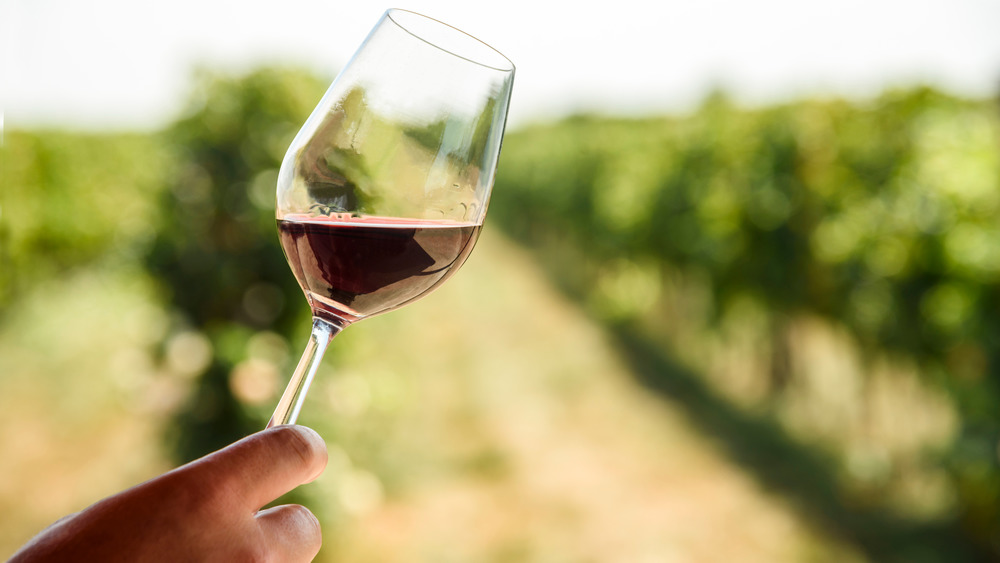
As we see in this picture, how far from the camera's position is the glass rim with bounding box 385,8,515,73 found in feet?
2.79

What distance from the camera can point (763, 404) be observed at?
6559 millimetres

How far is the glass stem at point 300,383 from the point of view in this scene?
75cm

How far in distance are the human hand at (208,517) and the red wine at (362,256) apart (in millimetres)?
203

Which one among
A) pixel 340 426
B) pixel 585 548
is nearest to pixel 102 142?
pixel 340 426

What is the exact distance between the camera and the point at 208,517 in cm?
59

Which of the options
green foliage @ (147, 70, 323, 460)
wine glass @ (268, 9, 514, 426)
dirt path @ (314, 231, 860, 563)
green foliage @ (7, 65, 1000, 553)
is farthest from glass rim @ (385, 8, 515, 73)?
dirt path @ (314, 231, 860, 563)

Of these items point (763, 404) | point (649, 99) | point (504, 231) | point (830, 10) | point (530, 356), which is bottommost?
point (504, 231)

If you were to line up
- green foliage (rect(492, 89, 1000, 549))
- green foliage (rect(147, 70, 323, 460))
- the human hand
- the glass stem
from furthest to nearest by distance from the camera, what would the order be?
green foliage (rect(492, 89, 1000, 549))
green foliage (rect(147, 70, 323, 460))
the glass stem
the human hand

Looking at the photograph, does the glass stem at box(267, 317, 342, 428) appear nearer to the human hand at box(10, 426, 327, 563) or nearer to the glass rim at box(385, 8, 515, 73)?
the human hand at box(10, 426, 327, 563)

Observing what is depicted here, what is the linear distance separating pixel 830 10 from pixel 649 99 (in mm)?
3798


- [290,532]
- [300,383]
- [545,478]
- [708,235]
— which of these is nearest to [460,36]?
[300,383]

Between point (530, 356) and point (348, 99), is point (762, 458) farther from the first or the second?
point (348, 99)

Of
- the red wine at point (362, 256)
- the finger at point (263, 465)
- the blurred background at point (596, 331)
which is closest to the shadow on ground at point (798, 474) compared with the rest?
the blurred background at point (596, 331)

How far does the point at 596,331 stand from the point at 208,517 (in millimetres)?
8938
